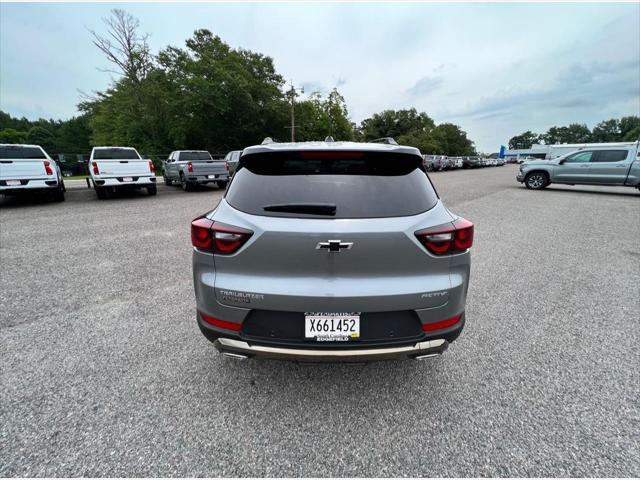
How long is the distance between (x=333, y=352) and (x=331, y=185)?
3.52ft

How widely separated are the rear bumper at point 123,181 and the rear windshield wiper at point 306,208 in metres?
11.4

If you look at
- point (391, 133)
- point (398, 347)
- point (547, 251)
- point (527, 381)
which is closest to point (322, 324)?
point (398, 347)

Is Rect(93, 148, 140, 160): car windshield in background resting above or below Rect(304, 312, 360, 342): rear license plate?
above

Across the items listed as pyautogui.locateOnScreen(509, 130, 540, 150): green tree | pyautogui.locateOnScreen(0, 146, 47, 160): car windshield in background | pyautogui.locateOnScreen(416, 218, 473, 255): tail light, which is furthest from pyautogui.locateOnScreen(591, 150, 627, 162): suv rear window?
pyautogui.locateOnScreen(509, 130, 540, 150): green tree

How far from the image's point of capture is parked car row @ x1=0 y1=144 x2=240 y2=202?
29.3ft

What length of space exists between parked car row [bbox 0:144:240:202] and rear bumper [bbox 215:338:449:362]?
11385 mm

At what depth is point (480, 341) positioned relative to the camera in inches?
106

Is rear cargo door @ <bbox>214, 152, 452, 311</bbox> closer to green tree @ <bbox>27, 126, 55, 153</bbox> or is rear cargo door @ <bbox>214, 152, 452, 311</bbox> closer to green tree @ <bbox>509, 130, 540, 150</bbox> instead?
green tree @ <bbox>27, 126, 55, 153</bbox>

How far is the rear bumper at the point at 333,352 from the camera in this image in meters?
1.78

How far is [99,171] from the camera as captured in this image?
33.9 feet

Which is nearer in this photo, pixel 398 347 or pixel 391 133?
pixel 398 347

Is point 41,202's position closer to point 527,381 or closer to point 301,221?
point 301,221

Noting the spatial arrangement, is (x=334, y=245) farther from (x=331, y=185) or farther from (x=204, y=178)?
(x=204, y=178)

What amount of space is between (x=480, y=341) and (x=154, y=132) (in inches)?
1268
